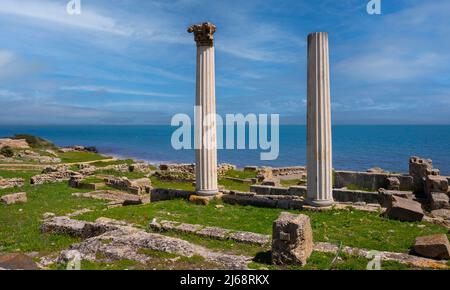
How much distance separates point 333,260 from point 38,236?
25.8 feet

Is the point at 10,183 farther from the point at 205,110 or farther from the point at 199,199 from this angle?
the point at 205,110

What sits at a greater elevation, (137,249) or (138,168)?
(138,168)

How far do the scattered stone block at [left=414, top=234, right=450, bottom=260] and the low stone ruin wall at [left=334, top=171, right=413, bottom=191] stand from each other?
11.9 metres

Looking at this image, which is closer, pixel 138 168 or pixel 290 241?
pixel 290 241

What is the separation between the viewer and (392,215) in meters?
11.4

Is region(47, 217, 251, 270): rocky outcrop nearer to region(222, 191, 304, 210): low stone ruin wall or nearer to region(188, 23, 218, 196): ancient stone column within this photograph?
region(222, 191, 304, 210): low stone ruin wall

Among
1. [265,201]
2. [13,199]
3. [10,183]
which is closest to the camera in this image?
[265,201]

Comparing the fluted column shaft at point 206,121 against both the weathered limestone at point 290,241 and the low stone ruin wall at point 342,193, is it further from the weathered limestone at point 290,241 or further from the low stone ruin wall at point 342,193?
the weathered limestone at point 290,241

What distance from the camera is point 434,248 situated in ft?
24.9

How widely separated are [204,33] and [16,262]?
1031cm

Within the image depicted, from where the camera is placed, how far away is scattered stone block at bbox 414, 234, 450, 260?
750 centimetres

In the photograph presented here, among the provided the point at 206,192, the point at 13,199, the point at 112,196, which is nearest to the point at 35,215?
the point at 13,199

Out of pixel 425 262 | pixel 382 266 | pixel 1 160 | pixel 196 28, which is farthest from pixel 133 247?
pixel 1 160

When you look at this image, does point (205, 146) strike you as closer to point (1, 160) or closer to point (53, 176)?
point (53, 176)
